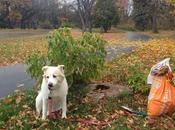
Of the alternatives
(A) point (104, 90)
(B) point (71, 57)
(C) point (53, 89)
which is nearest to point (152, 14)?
(A) point (104, 90)

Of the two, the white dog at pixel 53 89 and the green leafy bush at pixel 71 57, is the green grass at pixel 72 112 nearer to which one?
the white dog at pixel 53 89

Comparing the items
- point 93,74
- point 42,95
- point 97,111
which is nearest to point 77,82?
point 93,74

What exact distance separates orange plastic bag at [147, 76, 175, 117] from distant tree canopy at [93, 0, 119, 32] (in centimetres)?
4726

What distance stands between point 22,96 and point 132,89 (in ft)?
7.60

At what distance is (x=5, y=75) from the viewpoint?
1212 cm

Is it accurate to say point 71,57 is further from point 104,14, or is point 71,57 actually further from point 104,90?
point 104,14

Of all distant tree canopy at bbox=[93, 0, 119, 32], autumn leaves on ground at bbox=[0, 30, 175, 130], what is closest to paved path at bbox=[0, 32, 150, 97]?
autumn leaves on ground at bbox=[0, 30, 175, 130]

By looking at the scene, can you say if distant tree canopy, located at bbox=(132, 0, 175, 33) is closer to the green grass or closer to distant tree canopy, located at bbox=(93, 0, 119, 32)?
distant tree canopy, located at bbox=(93, 0, 119, 32)

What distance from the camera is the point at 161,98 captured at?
263 inches

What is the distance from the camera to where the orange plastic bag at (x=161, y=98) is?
6.64m

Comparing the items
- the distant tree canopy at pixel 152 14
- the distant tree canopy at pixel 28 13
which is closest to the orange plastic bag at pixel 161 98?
the distant tree canopy at pixel 152 14

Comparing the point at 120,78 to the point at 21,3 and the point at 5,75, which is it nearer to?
the point at 5,75

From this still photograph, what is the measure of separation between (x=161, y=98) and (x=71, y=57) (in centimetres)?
212

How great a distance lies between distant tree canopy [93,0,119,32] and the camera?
5384cm
